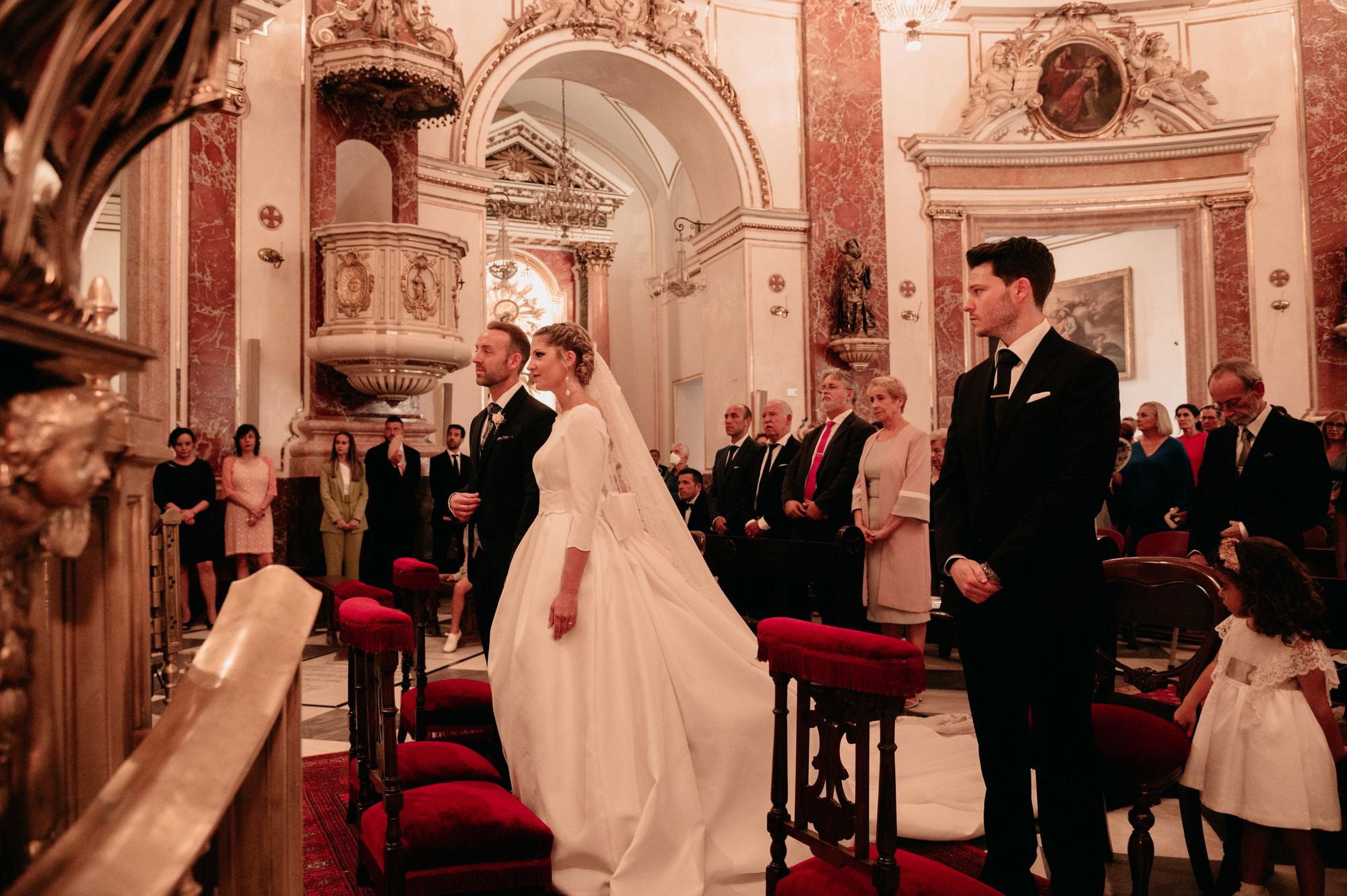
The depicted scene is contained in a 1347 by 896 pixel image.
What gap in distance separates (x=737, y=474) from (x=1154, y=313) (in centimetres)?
1032

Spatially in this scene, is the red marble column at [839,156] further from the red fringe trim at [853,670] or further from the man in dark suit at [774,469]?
the red fringe trim at [853,670]

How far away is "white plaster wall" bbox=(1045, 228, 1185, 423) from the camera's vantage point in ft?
48.9

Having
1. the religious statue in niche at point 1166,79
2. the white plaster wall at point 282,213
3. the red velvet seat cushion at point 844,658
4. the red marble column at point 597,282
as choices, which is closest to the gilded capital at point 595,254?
the red marble column at point 597,282

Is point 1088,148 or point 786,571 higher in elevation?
point 1088,148

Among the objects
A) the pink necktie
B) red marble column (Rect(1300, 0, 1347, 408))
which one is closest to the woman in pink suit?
the pink necktie

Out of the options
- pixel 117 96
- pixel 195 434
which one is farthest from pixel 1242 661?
pixel 195 434

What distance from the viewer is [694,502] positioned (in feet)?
28.2

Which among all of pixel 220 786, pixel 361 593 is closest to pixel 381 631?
pixel 361 593

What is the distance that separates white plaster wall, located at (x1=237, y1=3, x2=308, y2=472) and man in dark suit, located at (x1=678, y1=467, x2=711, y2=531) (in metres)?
3.34

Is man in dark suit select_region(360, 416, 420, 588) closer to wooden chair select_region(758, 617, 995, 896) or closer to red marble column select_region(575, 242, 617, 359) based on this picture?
wooden chair select_region(758, 617, 995, 896)

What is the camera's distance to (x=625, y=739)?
2832 millimetres

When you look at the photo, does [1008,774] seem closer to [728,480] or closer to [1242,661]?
[1242,661]

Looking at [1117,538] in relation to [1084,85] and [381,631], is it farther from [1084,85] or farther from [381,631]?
[1084,85]

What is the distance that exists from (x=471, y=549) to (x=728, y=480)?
2625mm
